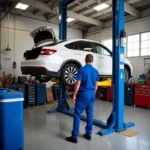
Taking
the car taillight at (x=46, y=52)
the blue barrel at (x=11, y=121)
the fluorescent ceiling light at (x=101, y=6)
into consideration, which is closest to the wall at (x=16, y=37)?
the fluorescent ceiling light at (x=101, y=6)

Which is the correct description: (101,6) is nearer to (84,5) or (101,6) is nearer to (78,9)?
(84,5)

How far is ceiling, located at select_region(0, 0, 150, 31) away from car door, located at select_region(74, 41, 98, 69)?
2512 mm

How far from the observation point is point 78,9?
7.82 metres

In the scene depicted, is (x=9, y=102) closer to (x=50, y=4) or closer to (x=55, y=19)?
(x=50, y=4)

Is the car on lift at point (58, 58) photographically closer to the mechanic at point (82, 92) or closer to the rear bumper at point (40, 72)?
the rear bumper at point (40, 72)

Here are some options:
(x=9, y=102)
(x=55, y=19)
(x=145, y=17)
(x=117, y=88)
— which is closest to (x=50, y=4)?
(x=55, y=19)

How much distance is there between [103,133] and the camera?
3602mm

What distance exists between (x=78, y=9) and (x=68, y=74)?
16.0ft

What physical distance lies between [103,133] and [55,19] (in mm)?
7216

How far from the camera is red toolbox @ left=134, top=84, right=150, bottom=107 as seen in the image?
6297 mm

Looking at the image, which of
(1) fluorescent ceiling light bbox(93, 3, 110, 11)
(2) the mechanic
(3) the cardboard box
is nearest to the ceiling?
(1) fluorescent ceiling light bbox(93, 3, 110, 11)

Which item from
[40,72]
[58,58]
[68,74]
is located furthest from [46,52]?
[68,74]

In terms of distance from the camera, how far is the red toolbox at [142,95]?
20.7 ft

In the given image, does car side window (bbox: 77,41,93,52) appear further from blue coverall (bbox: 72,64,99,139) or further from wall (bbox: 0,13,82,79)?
wall (bbox: 0,13,82,79)
